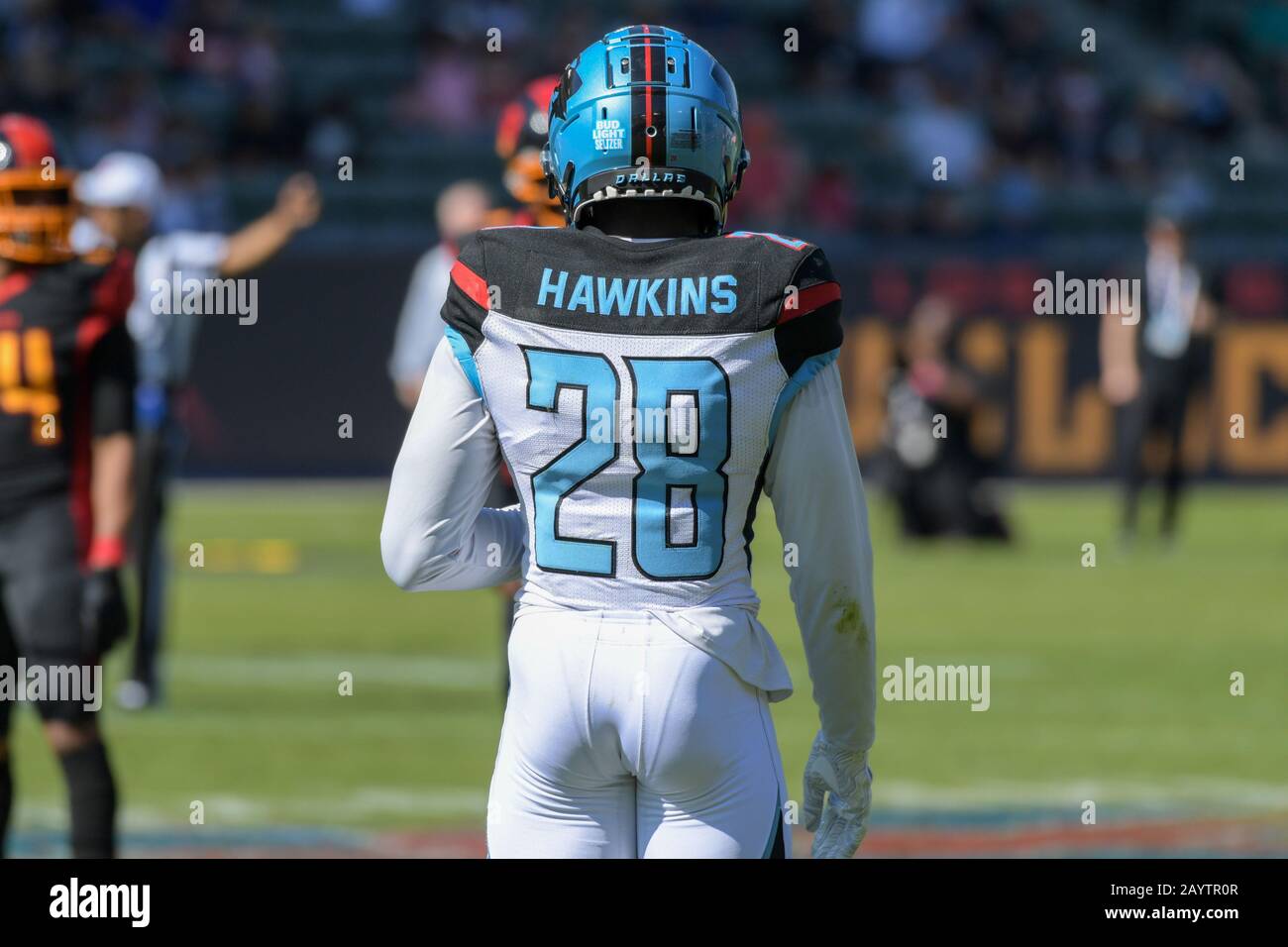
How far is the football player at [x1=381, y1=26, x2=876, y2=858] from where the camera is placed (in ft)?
11.7

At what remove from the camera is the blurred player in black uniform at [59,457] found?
6090 mm

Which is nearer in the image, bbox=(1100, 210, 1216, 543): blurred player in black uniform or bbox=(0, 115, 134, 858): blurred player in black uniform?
bbox=(0, 115, 134, 858): blurred player in black uniform

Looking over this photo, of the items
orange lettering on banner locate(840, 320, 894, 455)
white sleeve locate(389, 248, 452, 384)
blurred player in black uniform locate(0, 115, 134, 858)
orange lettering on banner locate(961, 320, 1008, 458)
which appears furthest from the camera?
orange lettering on banner locate(840, 320, 894, 455)

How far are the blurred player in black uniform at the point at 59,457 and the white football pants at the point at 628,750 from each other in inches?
109

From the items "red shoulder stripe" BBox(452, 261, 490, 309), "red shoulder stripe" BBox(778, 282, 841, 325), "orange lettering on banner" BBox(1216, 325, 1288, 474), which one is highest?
"orange lettering on banner" BBox(1216, 325, 1288, 474)

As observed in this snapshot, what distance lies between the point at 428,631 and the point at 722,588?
9.85 meters

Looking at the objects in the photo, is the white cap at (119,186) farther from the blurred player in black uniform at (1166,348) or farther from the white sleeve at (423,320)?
the blurred player in black uniform at (1166,348)

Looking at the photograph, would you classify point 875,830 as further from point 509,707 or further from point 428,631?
point 428,631

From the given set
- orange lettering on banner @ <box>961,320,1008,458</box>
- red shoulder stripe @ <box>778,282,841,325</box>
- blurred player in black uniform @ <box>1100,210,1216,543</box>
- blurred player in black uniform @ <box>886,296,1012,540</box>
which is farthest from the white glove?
orange lettering on banner @ <box>961,320,1008,458</box>

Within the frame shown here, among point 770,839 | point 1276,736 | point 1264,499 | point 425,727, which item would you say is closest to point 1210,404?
point 1264,499

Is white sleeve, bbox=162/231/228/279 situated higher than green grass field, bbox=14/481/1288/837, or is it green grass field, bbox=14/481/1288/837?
white sleeve, bbox=162/231/228/279

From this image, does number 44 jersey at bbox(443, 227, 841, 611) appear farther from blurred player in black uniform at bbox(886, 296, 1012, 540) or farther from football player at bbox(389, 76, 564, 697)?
blurred player in black uniform at bbox(886, 296, 1012, 540)

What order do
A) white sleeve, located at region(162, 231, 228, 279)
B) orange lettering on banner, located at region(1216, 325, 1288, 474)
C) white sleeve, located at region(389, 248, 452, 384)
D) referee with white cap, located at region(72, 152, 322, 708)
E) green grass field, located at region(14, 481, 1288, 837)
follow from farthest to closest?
orange lettering on banner, located at region(1216, 325, 1288, 474) → white sleeve, located at region(162, 231, 228, 279) → referee with white cap, located at region(72, 152, 322, 708) → green grass field, located at region(14, 481, 1288, 837) → white sleeve, located at region(389, 248, 452, 384)

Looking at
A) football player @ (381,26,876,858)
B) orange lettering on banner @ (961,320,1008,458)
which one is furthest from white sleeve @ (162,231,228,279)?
orange lettering on banner @ (961,320,1008,458)
